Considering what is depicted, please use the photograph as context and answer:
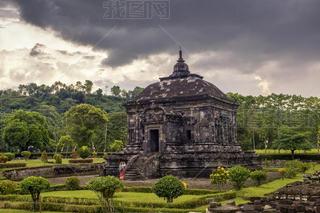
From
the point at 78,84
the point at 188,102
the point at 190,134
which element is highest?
the point at 78,84

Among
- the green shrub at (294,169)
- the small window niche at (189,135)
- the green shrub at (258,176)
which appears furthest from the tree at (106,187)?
the green shrub at (294,169)

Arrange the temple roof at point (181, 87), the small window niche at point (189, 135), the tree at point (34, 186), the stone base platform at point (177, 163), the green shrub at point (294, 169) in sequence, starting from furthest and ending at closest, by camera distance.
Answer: the temple roof at point (181, 87) → the small window niche at point (189, 135) → the green shrub at point (294, 169) → the stone base platform at point (177, 163) → the tree at point (34, 186)

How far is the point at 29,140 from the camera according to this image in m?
56.8

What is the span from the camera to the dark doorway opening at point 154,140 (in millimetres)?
38250

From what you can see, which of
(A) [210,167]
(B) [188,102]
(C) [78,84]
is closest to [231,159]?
(A) [210,167]

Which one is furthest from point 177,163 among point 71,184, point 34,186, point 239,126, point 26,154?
point 239,126

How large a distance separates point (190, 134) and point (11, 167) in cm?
1634

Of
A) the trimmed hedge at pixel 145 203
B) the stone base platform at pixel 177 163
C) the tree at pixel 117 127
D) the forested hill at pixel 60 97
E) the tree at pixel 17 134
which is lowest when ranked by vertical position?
the trimmed hedge at pixel 145 203

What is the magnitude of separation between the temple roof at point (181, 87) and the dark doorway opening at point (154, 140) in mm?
3557

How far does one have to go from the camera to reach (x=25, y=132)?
181ft

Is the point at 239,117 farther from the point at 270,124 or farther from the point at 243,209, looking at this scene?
the point at 243,209

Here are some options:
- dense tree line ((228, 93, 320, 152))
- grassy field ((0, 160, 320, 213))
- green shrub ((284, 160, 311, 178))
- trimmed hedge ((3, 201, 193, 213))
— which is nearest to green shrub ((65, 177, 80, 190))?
grassy field ((0, 160, 320, 213))

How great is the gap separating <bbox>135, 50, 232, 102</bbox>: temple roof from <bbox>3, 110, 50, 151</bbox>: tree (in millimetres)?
21318

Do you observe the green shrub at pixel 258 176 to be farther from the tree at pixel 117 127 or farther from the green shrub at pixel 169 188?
the tree at pixel 117 127
